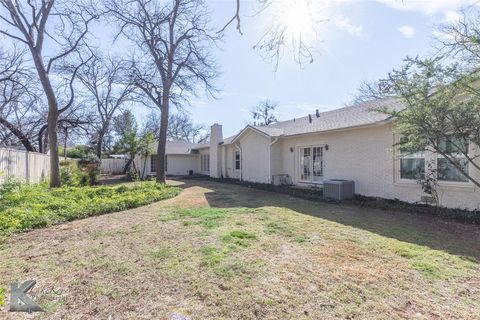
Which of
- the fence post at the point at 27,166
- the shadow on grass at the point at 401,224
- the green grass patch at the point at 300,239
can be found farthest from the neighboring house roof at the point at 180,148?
the green grass patch at the point at 300,239

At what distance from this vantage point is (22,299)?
135 inches

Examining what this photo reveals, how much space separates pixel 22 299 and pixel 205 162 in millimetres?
25079

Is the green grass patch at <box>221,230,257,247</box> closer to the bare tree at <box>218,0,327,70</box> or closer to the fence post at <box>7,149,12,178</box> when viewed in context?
the bare tree at <box>218,0,327,70</box>

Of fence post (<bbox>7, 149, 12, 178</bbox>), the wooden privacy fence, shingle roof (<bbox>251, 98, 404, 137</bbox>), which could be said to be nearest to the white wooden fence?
the wooden privacy fence

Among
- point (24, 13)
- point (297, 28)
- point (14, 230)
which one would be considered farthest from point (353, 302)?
point (24, 13)

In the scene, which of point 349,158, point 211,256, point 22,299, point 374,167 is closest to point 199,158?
point 349,158

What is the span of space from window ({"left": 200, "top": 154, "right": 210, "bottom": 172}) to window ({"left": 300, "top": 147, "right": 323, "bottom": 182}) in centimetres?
1406

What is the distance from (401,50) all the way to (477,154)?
358cm

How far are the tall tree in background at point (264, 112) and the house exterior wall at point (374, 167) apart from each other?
30366 mm

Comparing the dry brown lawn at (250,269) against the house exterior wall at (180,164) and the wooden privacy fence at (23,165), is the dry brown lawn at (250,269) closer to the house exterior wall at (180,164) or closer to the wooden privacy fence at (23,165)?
the wooden privacy fence at (23,165)

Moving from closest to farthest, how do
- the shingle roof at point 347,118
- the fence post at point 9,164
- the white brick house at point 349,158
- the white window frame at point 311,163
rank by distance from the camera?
the white brick house at point 349,158 < the shingle roof at point 347,118 < the fence post at point 9,164 < the white window frame at point 311,163

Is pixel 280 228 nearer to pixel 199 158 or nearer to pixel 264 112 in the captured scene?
pixel 199 158

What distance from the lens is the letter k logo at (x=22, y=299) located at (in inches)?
128

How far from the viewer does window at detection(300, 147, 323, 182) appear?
549 inches
